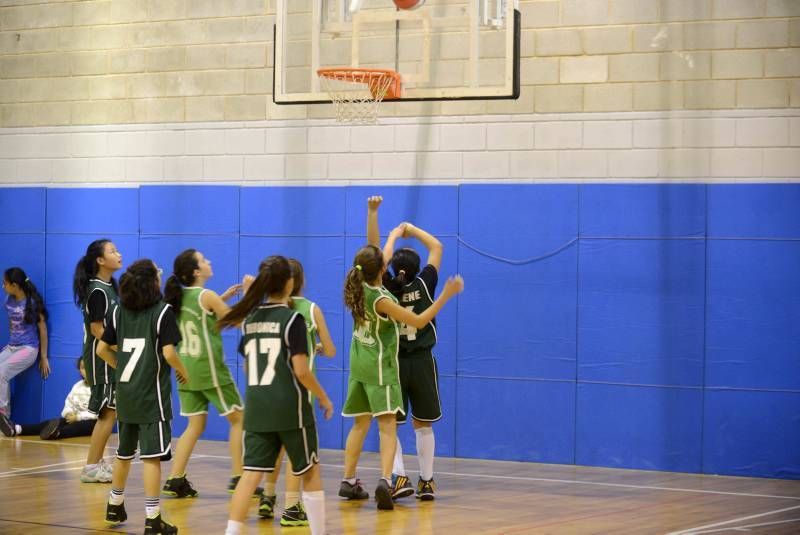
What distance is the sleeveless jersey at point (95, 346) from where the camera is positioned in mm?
8398

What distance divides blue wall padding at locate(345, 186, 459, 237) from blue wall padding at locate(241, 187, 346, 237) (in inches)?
5.8

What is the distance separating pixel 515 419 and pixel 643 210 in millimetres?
2059

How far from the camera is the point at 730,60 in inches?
381

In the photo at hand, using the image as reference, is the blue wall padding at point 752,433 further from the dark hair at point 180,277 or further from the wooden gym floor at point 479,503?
the dark hair at point 180,277

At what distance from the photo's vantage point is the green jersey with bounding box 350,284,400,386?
7.83 metres

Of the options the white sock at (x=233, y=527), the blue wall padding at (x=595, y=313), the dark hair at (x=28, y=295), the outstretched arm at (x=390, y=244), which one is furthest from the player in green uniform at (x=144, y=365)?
the dark hair at (x=28, y=295)

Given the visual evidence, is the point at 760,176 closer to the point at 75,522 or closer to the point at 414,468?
the point at 414,468

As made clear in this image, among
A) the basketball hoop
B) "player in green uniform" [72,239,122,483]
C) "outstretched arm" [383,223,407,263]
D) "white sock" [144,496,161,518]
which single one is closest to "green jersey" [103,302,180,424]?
"white sock" [144,496,161,518]

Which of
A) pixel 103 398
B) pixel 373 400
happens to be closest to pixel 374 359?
pixel 373 400

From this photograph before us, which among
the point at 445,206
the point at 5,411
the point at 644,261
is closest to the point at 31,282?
the point at 5,411

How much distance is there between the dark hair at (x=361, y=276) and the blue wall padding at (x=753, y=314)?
10.8 ft

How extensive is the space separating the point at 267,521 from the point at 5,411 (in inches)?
217

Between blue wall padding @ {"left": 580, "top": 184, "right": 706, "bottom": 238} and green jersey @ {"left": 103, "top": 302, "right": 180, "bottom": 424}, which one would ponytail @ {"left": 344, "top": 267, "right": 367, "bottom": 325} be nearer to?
green jersey @ {"left": 103, "top": 302, "right": 180, "bottom": 424}

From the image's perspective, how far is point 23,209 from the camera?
1252 centimetres
